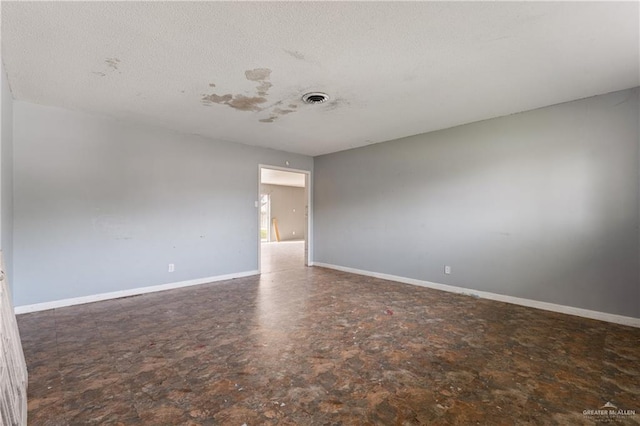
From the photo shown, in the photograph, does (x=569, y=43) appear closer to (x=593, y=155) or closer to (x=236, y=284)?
(x=593, y=155)

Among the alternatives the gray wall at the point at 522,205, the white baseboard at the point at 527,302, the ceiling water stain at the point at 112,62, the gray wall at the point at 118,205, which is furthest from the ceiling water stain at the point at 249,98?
the white baseboard at the point at 527,302

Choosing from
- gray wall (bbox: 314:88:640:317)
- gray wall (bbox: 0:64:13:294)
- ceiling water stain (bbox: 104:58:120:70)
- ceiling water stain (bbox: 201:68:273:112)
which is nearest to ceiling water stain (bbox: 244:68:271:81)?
ceiling water stain (bbox: 201:68:273:112)

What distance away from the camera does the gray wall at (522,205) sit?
3.13 metres

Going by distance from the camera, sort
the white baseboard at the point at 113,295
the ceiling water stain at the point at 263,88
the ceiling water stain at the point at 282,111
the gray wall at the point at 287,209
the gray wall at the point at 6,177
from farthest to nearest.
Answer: the gray wall at the point at 287,209 → the ceiling water stain at the point at 282,111 → the white baseboard at the point at 113,295 → the ceiling water stain at the point at 263,88 → the gray wall at the point at 6,177

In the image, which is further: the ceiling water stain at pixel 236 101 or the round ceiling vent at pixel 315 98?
the ceiling water stain at pixel 236 101

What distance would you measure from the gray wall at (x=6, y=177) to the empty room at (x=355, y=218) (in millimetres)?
70

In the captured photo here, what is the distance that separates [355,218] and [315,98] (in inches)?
117

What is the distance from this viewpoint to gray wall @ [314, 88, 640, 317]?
3129 millimetres

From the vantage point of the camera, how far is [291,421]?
5.29 ft

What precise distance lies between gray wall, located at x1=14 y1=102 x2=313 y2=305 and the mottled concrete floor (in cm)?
58

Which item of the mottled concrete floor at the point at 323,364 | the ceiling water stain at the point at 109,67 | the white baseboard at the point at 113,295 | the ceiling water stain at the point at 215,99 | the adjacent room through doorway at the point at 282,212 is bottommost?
the mottled concrete floor at the point at 323,364

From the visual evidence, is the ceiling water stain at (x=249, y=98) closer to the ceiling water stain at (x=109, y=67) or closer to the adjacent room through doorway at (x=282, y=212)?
the ceiling water stain at (x=109, y=67)

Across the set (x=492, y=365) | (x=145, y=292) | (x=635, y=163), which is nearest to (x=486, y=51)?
(x=635, y=163)

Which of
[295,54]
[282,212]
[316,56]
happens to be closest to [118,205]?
[295,54]
